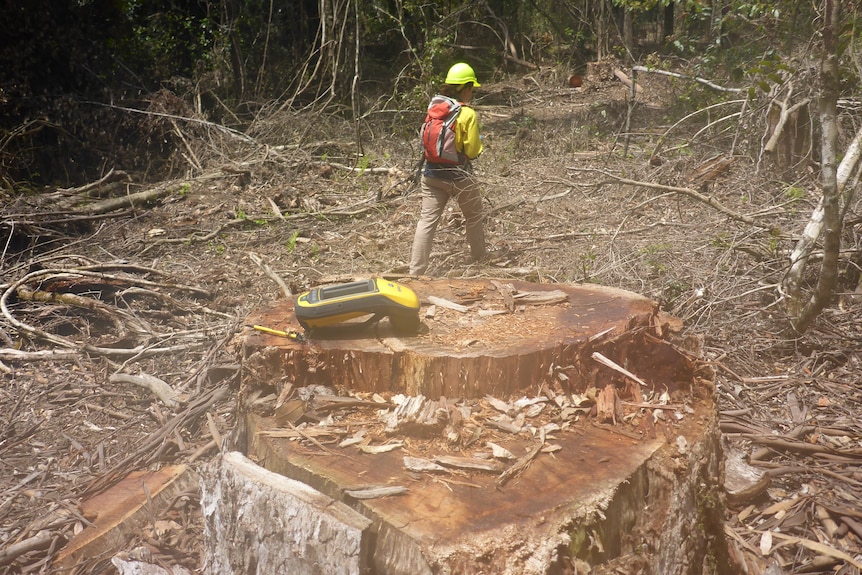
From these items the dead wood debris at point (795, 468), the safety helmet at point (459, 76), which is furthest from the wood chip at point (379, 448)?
the safety helmet at point (459, 76)

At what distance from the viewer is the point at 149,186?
8.70m

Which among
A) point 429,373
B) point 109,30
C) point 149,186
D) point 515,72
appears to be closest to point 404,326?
point 429,373

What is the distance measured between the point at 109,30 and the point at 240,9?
2.19 metres

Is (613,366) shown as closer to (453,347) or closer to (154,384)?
(453,347)

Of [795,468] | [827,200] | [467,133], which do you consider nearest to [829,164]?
[827,200]

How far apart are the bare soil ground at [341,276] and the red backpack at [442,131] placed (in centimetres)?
100

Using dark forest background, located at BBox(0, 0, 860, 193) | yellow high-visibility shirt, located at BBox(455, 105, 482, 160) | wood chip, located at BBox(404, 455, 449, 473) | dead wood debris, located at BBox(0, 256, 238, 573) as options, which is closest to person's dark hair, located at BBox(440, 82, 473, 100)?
yellow high-visibility shirt, located at BBox(455, 105, 482, 160)

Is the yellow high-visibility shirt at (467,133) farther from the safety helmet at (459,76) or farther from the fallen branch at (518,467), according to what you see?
the fallen branch at (518,467)

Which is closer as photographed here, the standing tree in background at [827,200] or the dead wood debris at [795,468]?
the dead wood debris at [795,468]

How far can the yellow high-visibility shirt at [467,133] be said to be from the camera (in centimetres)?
505

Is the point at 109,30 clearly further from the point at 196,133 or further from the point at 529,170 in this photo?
the point at 529,170

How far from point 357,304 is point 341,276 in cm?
Result: 115

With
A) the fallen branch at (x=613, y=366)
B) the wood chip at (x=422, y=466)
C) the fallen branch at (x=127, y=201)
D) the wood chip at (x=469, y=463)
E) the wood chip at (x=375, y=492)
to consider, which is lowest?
the fallen branch at (x=127, y=201)

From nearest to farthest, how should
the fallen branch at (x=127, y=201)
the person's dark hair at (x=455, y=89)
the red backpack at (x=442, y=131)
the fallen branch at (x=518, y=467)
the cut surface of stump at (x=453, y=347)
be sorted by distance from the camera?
the fallen branch at (x=518, y=467) < the cut surface of stump at (x=453, y=347) < the red backpack at (x=442, y=131) < the person's dark hair at (x=455, y=89) < the fallen branch at (x=127, y=201)
